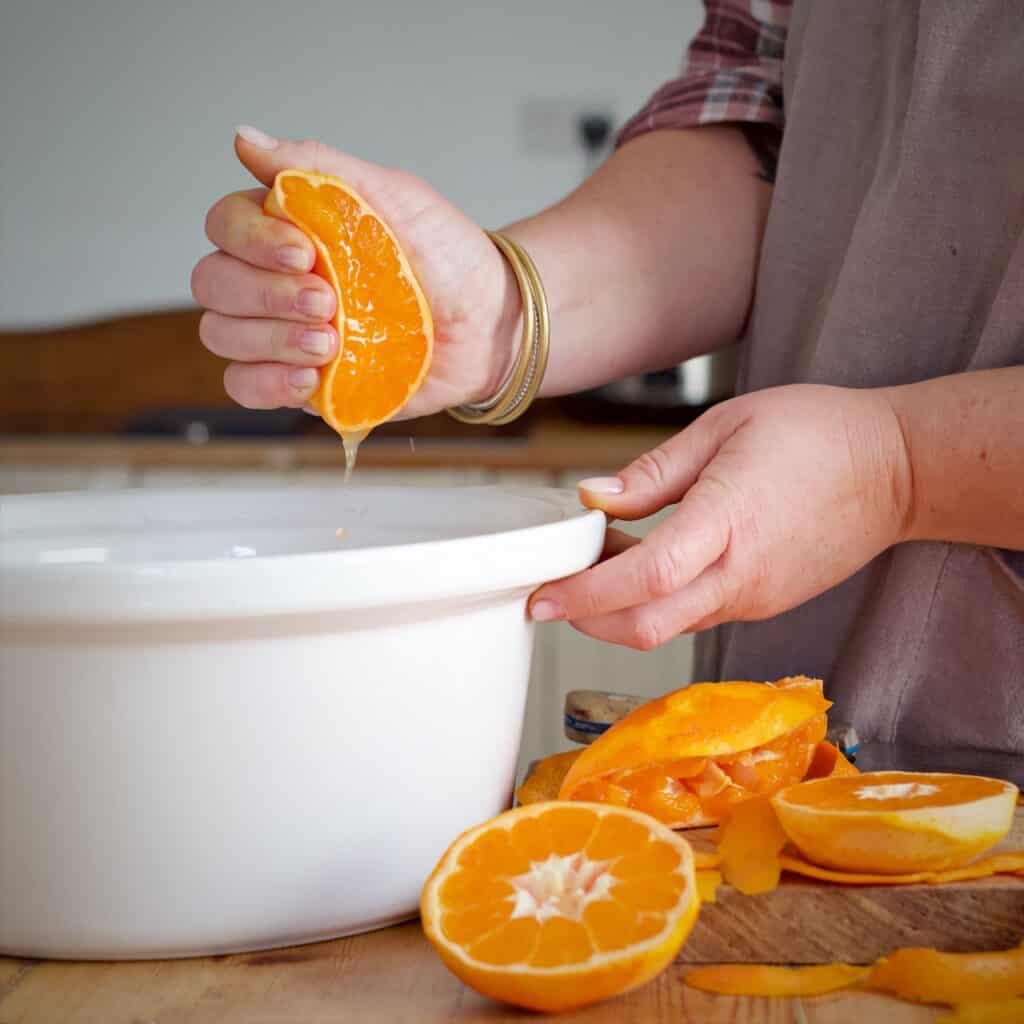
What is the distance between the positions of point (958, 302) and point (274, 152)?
1.42 feet

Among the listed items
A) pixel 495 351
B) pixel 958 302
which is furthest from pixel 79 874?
pixel 958 302

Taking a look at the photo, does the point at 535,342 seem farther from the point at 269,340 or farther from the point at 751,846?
the point at 751,846

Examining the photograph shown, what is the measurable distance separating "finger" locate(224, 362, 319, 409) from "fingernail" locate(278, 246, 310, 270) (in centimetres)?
7

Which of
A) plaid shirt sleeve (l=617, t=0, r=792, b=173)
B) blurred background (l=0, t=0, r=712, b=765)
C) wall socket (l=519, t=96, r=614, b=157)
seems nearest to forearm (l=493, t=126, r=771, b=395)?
plaid shirt sleeve (l=617, t=0, r=792, b=173)

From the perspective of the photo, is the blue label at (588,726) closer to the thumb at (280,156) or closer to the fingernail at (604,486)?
the fingernail at (604,486)

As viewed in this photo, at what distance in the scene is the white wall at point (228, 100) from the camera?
9.00 ft

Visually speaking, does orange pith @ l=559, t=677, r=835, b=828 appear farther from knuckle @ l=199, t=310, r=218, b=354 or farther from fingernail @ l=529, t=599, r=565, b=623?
knuckle @ l=199, t=310, r=218, b=354

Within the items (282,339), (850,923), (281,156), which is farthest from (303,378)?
(850,923)

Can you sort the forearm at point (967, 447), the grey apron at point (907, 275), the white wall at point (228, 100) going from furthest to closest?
1. the white wall at point (228, 100)
2. the grey apron at point (907, 275)
3. the forearm at point (967, 447)

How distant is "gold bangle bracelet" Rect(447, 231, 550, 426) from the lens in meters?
0.88

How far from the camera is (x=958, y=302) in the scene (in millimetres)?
822

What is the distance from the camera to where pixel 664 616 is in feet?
2.11

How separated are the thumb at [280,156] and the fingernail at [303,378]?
111 millimetres

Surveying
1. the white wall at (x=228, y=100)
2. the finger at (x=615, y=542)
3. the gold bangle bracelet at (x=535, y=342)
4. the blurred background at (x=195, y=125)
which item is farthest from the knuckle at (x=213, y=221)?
the white wall at (x=228, y=100)
